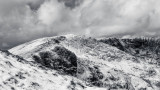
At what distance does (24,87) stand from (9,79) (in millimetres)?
12898

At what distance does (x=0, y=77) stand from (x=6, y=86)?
12.8 metres

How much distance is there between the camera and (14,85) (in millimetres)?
195500

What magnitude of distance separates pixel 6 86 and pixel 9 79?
45.0 ft

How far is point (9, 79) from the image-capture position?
655 ft

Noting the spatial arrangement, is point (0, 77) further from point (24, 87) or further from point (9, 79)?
point (24, 87)

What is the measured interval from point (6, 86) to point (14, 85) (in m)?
9.65

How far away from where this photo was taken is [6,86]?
612 ft

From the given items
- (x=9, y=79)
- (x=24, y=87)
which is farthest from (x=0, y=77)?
(x=24, y=87)

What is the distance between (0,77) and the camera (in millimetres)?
195875

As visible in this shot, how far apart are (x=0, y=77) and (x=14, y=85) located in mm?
12027

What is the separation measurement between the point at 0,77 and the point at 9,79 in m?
7.13

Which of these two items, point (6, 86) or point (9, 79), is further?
point (9, 79)

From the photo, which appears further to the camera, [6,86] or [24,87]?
[24,87]
